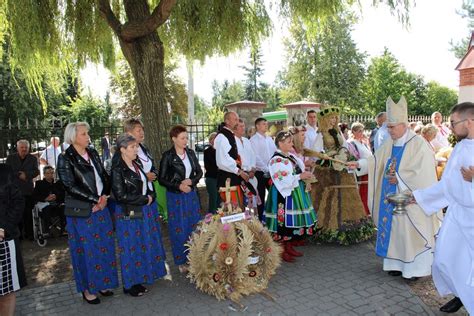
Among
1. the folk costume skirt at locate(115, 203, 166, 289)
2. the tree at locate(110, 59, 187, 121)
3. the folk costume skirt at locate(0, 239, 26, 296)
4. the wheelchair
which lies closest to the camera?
the folk costume skirt at locate(0, 239, 26, 296)

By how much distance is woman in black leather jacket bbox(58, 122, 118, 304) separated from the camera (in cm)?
423

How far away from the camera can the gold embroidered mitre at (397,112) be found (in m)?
4.82

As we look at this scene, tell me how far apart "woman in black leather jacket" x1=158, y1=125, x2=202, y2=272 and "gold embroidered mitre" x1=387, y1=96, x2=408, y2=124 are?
8.35 ft

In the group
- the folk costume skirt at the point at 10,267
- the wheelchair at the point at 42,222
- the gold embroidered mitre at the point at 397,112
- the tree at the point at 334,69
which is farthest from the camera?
the tree at the point at 334,69

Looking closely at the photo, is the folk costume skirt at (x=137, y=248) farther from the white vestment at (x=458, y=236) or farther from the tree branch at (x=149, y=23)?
the tree branch at (x=149, y=23)

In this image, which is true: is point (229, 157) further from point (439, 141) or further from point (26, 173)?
point (439, 141)

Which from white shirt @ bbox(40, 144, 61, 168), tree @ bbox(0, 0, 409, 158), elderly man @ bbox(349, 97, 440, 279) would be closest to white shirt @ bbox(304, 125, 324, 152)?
elderly man @ bbox(349, 97, 440, 279)

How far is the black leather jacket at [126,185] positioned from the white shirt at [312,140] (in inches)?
126

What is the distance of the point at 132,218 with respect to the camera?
4438mm

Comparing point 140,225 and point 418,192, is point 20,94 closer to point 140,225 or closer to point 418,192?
point 140,225

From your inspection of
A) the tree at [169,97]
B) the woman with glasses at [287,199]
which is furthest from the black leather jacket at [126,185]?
the tree at [169,97]

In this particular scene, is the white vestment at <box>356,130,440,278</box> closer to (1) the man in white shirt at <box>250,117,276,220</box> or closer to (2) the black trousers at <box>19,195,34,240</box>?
(1) the man in white shirt at <box>250,117,276,220</box>

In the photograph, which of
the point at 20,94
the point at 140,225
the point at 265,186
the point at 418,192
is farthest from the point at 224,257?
the point at 20,94

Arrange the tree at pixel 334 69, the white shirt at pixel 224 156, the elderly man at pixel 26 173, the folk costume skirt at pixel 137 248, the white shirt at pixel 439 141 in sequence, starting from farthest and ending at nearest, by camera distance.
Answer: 1. the tree at pixel 334 69
2. the white shirt at pixel 439 141
3. the elderly man at pixel 26 173
4. the white shirt at pixel 224 156
5. the folk costume skirt at pixel 137 248
